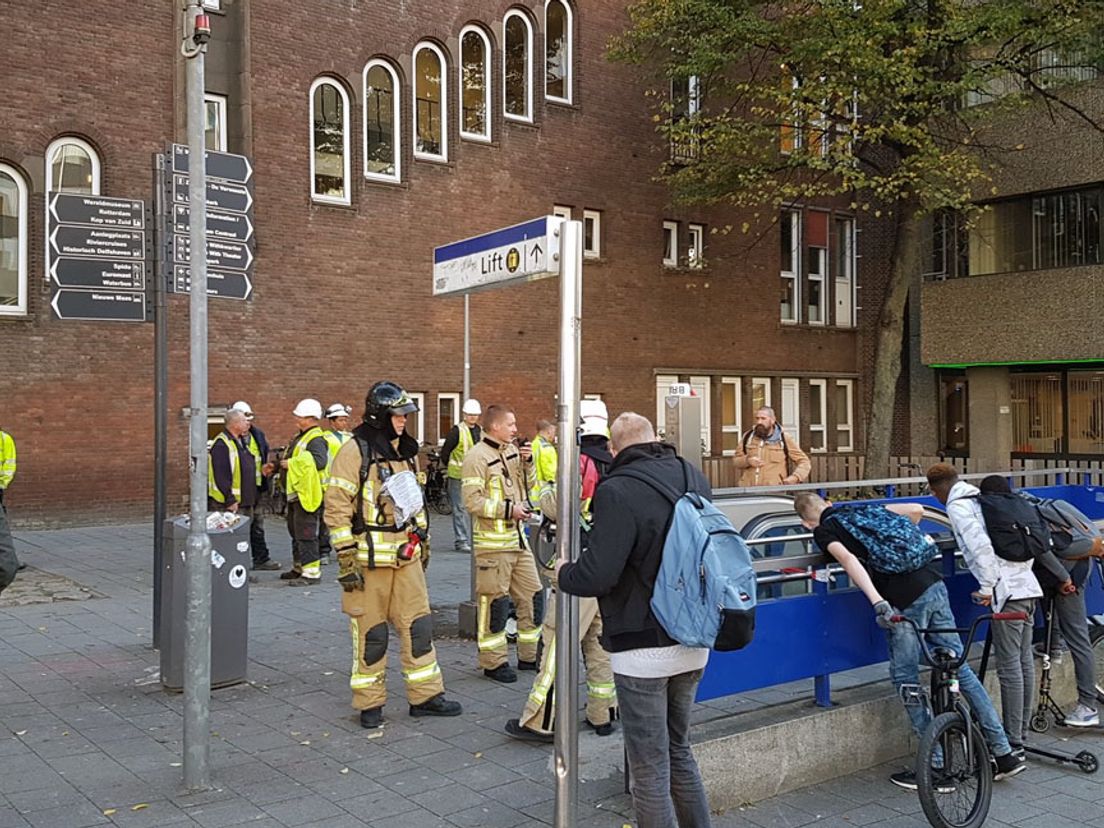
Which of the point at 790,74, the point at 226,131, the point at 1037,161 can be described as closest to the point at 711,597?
the point at 226,131

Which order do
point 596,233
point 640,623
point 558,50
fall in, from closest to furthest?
point 640,623 < point 558,50 < point 596,233

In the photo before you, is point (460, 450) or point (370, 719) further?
point (460, 450)

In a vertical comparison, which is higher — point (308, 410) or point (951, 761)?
point (308, 410)

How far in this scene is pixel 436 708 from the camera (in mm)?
6609

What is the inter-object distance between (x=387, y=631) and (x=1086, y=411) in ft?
73.2

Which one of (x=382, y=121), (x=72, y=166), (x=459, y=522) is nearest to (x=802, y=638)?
(x=459, y=522)

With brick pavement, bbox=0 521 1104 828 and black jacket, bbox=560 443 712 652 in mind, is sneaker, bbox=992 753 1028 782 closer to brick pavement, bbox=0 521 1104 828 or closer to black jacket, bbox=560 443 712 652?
brick pavement, bbox=0 521 1104 828

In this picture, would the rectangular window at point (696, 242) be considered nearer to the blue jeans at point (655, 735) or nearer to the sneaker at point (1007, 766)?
the sneaker at point (1007, 766)

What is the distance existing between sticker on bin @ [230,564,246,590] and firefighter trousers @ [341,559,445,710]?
1.13 m

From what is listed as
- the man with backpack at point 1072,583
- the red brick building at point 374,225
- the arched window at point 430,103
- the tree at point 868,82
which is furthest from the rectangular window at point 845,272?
the man with backpack at point 1072,583

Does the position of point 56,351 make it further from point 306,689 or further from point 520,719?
point 520,719

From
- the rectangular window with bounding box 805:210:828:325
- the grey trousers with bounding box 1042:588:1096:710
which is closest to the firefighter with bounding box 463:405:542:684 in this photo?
the grey trousers with bounding box 1042:588:1096:710

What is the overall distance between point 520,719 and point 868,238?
24758 millimetres

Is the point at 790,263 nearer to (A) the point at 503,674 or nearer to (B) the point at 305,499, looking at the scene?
(B) the point at 305,499
